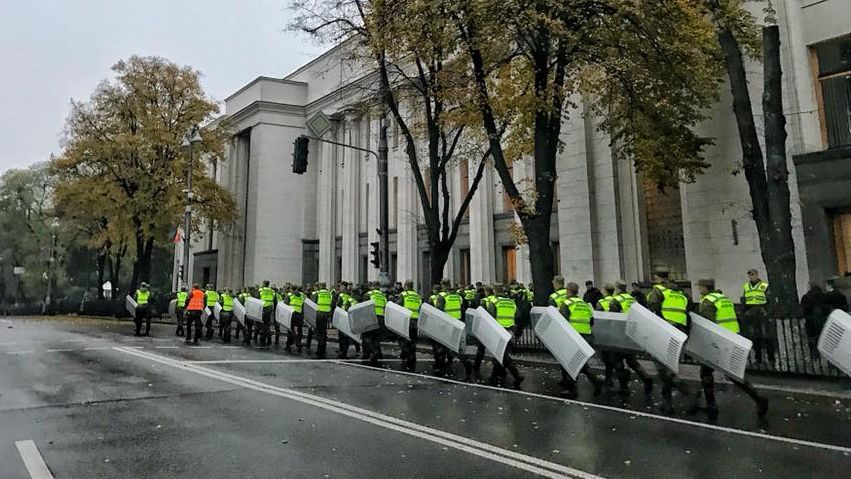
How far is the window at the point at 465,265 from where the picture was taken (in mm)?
26938

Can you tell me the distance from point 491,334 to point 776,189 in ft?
22.6

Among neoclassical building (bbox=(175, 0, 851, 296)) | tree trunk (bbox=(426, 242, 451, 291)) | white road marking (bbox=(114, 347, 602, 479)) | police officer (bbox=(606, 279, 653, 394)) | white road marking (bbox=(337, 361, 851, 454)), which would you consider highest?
neoclassical building (bbox=(175, 0, 851, 296))

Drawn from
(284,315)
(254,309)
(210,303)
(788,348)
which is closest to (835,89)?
(788,348)

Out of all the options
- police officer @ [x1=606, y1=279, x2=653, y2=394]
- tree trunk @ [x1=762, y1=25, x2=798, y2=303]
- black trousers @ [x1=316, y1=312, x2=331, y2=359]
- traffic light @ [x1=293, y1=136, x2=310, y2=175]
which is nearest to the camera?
police officer @ [x1=606, y1=279, x2=653, y2=394]

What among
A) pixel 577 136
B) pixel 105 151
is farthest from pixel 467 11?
pixel 105 151

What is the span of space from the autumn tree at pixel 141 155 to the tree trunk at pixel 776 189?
29.4 metres

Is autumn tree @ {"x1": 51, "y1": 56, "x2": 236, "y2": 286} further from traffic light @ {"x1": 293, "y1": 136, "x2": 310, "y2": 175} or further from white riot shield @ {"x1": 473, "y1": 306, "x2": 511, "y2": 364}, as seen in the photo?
white riot shield @ {"x1": 473, "y1": 306, "x2": 511, "y2": 364}

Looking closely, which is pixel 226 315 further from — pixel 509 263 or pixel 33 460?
pixel 33 460

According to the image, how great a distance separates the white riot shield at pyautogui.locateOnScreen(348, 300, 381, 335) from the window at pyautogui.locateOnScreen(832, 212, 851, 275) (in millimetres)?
11884

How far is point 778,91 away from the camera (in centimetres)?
1204

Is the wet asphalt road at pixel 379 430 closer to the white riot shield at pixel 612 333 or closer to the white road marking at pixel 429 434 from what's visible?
the white road marking at pixel 429 434

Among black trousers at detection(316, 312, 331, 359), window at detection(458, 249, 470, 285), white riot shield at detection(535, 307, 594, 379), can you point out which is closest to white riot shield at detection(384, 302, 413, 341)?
black trousers at detection(316, 312, 331, 359)

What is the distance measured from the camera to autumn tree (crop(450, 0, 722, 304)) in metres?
12.7

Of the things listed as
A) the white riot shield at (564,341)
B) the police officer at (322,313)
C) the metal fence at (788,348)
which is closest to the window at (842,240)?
the metal fence at (788,348)
